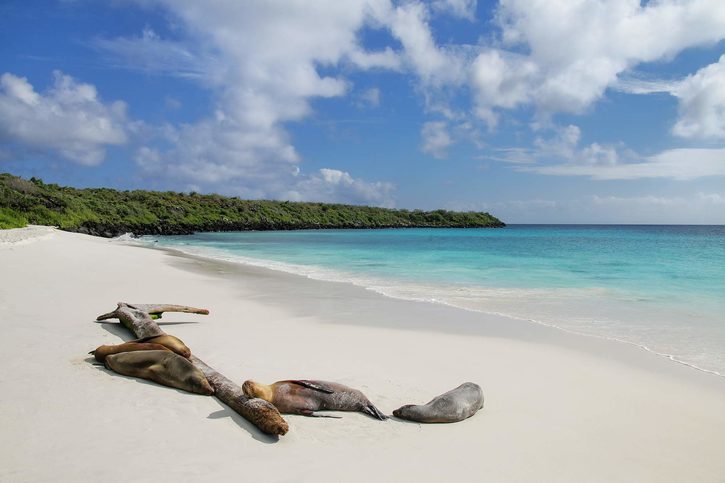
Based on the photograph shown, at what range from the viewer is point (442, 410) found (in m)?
4.83

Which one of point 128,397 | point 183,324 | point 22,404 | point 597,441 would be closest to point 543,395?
point 597,441

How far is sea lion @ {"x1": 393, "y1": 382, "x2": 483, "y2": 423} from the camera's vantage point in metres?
4.78

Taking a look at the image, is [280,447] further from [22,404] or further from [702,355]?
[702,355]

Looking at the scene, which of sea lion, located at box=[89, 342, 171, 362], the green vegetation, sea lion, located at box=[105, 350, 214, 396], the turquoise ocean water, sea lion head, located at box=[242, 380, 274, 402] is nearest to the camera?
sea lion head, located at box=[242, 380, 274, 402]

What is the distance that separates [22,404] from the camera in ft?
14.0

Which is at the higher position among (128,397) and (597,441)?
(128,397)

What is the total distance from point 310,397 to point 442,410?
1281mm

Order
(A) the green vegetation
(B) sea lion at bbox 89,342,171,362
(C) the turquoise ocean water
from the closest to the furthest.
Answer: (B) sea lion at bbox 89,342,171,362 < (C) the turquoise ocean water < (A) the green vegetation

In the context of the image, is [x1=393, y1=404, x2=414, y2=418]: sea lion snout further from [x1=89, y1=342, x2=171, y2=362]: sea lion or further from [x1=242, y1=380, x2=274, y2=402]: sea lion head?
[x1=89, y1=342, x2=171, y2=362]: sea lion

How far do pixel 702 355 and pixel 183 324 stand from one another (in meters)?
8.31

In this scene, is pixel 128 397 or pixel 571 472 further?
pixel 128 397

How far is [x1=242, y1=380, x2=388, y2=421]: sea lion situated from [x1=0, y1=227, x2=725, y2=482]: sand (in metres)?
0.18

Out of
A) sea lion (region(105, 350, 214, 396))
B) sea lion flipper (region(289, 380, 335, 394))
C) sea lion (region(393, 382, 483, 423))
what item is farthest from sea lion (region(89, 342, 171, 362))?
sea lion (region(393, 382, 483, 423))

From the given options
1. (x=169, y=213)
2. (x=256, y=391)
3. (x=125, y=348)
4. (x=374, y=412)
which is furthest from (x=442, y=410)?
(x=169, y=213)
